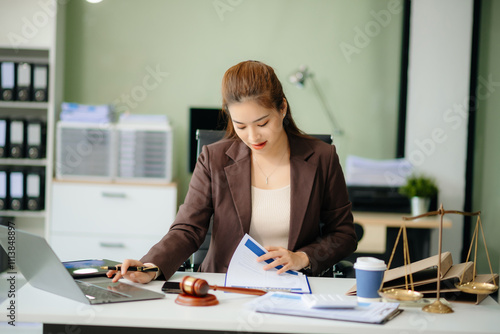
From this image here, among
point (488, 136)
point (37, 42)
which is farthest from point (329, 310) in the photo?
point (37, 42)

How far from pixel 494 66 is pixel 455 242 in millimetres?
1142

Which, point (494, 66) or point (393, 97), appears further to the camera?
point (393, 97)

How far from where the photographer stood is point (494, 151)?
10.3ft

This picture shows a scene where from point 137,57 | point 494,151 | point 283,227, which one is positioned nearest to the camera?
point 283,227

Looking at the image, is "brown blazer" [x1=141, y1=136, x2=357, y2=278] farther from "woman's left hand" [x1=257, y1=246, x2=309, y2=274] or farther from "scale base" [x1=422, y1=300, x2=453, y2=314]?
"scale base" [x1=422, y1=300, x2=453, y2=314]

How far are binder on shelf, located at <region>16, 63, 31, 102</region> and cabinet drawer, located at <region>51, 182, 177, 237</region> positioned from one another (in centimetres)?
62

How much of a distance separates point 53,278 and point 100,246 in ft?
7.16

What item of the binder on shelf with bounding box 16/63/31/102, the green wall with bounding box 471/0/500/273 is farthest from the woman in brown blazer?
the binder on shelf with bounding box 16/63/31/102

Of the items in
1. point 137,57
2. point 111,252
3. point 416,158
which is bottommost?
point 111,252

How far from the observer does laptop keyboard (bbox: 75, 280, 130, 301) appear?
113 cm

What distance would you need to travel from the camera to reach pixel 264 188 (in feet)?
5.72

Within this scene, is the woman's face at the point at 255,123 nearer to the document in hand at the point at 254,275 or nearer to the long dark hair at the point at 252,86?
the long dark hair at the point at 252,86

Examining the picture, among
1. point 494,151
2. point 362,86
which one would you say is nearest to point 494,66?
point 494,151

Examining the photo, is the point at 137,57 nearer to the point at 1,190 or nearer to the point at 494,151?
the point at 1,190
